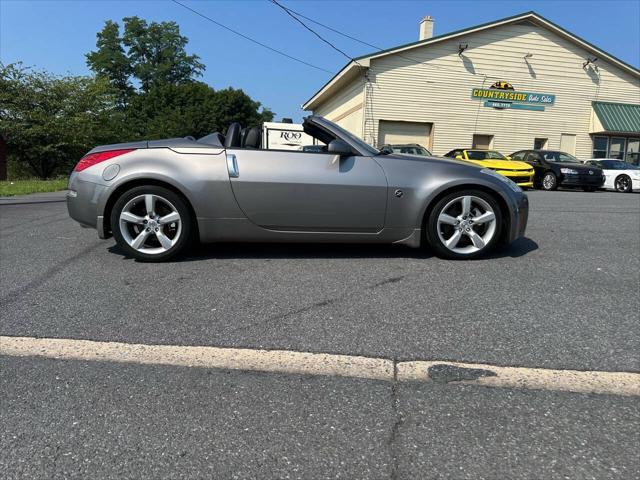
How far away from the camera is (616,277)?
429cm

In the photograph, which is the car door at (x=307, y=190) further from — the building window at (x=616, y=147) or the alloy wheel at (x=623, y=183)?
the building window at (x=616, y=147)

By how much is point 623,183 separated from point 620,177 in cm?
25

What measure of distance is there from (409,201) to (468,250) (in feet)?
2.54

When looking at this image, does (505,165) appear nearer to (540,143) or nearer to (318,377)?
(540,143)

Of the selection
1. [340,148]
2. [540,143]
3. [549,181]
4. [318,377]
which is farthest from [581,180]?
[318,377]

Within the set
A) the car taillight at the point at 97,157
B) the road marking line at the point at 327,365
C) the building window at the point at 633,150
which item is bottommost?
the road marking line at the point at 327,365

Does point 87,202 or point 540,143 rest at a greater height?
point 540,143

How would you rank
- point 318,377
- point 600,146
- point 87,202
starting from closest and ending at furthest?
point 318,377, point 87,202, point 600,146

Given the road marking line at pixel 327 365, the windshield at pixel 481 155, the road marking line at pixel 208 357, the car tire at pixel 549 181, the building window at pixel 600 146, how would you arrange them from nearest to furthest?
1. the road marking line at pixel 327 365
2. the road marking line at pixel 208 357
3. the windshield at pixel 481 155
4. the car tire at pixel 549 181
5. the building window at pixel 600 146

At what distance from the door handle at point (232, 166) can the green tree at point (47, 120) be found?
797 inches

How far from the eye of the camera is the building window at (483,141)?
24.9 meters

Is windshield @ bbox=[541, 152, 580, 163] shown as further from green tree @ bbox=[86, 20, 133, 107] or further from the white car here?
green tree @ bbox=[86, 20, 133, 107]

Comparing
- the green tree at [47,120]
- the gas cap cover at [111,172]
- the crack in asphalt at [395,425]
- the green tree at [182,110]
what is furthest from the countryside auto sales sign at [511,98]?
the green tree at [182,110]

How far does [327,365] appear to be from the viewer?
2.58 meters
